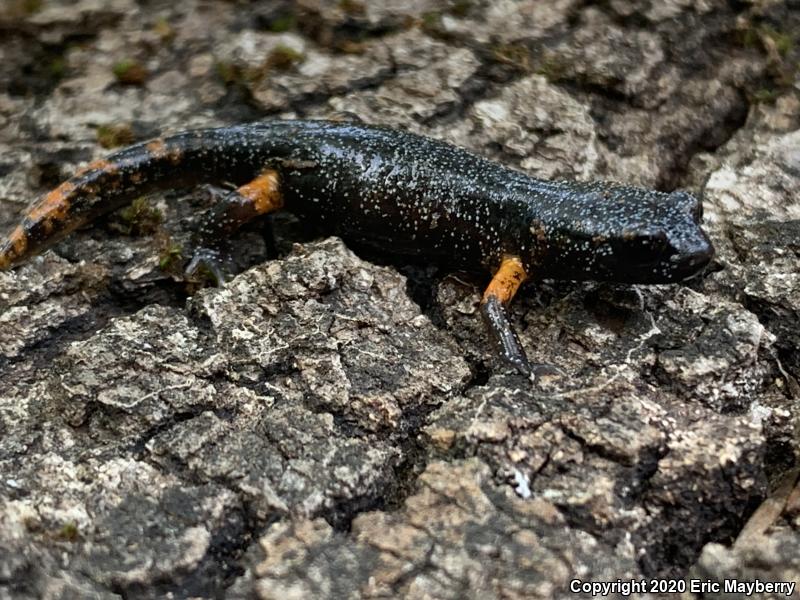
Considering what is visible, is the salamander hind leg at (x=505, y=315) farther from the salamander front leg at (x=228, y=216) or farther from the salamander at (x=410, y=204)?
the salamander front leg at (x=228, y=216)

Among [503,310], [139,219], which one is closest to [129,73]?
[139,219]

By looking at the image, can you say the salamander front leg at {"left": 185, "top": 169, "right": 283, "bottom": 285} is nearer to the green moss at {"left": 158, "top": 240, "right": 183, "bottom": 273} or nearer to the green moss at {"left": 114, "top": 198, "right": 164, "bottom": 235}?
the green moss at {"left": 158, "top": 240, "right": 183, "bottom": 273}

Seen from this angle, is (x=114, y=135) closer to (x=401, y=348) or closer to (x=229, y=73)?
(x=229, y=73)

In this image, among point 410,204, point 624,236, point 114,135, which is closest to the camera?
point 624,236

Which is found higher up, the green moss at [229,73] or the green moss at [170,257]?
the green moss at [229,73]

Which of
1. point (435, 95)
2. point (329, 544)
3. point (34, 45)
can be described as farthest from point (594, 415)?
point (34, 45)

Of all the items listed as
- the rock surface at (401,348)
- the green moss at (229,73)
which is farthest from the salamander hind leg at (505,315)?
the green moss at (229,73)

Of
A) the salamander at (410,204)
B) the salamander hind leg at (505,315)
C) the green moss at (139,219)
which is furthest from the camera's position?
the green moss at (139,219)

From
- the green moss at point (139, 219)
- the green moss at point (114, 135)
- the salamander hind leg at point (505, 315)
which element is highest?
the green moss at point (114, 135)
